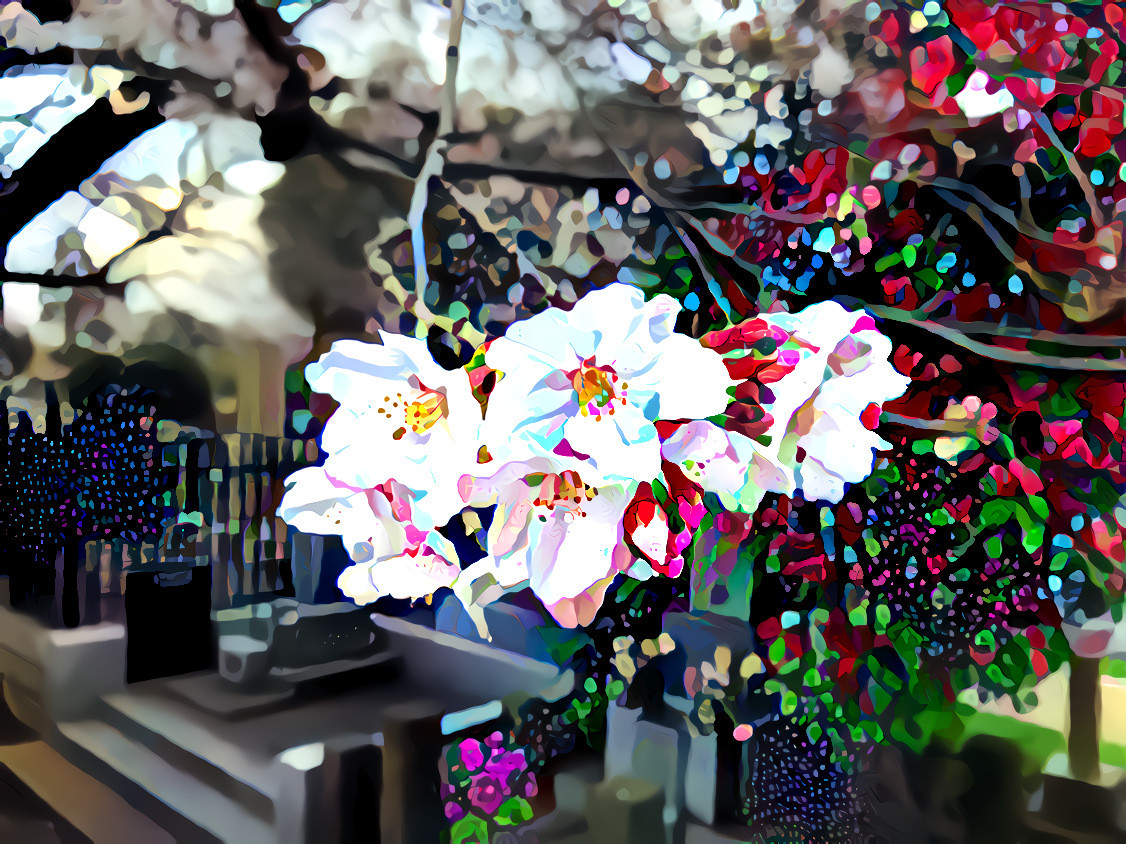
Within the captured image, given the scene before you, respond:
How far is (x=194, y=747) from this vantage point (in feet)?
2.61

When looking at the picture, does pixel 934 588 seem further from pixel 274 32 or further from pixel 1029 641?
pixel 274 32

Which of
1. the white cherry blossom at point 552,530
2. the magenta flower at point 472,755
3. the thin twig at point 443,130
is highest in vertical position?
the thin twig at point 443,130

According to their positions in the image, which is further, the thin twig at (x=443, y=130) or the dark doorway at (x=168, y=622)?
the dark doorway at (x=168, y=622)

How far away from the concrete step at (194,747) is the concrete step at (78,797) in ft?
0.19

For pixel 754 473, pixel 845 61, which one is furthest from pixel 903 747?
pixel 845 61

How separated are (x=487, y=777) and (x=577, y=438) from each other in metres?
0.28

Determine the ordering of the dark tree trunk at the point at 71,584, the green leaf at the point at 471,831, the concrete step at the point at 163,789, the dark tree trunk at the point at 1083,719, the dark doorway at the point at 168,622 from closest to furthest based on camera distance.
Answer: the dark tree trunk at the point at 1083,719
the green leaf at the point at 471,831
the concrete step at the point at 163,789
the dark doorway at the point at 168,622
the dark tree trunk at the point at 71,584

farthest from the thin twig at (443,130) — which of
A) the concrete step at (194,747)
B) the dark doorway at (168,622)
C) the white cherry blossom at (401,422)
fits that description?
the dark doorway at (168,622)

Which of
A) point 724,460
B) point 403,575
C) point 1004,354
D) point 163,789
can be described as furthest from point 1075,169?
point 163,789

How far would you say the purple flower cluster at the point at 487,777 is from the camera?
0.40 metres

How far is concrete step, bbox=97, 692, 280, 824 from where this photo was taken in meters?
0.68

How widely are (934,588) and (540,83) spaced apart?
35 centimetres

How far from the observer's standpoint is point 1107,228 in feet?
1.00

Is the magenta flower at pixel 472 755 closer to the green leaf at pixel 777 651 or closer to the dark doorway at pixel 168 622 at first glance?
the green leaf at pixel 777 651
